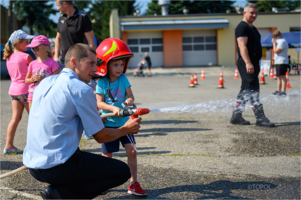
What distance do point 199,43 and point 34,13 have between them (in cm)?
1949

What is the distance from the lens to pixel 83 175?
2.55 m

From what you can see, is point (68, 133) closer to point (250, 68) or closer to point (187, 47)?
point (250, 68)

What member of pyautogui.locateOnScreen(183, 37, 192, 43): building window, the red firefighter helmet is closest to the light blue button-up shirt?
the red firefighter helmet

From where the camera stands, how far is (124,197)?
3.52 meters

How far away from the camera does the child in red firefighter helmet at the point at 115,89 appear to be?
353 cm

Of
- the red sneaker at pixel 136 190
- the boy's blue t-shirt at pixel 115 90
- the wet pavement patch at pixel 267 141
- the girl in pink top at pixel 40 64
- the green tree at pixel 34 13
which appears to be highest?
the green tree at pixel 34 13

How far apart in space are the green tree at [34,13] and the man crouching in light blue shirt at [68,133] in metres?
40.1

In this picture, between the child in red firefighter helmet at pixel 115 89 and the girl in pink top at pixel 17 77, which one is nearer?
the child in red firefighter helmet at pixel 115 89

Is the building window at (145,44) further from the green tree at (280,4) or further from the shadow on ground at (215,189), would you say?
the shadow on ground at (215,189)

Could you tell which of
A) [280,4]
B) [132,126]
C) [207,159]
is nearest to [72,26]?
[207,159]

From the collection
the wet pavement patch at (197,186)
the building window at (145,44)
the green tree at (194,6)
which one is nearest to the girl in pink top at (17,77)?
the wet pavement patch at (197,186)

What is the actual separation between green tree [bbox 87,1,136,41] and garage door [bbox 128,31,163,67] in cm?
1159

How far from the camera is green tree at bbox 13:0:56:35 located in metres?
39.0

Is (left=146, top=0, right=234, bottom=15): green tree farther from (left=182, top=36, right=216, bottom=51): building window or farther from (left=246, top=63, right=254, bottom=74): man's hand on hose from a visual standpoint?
(left=246, top=63, right=254, bottom=74): man's hand on hose
